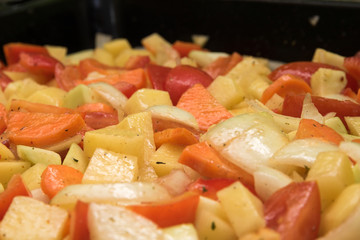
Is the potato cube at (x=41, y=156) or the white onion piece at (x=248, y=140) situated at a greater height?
the white onion piece at (x=248, y=140)

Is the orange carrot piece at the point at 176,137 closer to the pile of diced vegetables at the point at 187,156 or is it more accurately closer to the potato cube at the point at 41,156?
the pile of diced vegetables at the point at 187,156

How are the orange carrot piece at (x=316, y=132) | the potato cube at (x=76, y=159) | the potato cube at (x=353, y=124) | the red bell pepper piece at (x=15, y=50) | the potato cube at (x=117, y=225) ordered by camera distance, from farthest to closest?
1. the red bell pepper piece at (x=15, y=50)
2. the potato cube at (x=353, y=124)
3. the potato cube at (x=76, y=159)
4. the orange carrot piece at (x=316, y=132)
5. the potato cube at (x=117, y=225)

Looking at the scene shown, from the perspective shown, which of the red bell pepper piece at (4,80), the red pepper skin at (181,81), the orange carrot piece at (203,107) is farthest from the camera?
the red bell pepper piece at (4,80)

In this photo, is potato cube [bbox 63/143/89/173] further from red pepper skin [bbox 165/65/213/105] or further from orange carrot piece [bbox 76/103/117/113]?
red pepper skin [bbox 165/65/213/105]

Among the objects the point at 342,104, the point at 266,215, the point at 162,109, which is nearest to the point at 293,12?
the point at 342,104

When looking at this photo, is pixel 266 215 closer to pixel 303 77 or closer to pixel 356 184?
pixel 356 184

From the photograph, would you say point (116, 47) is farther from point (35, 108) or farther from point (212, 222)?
point (212, 222)

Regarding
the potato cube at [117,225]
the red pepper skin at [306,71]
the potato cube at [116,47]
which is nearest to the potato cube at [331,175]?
the potato cube at [117,225]
